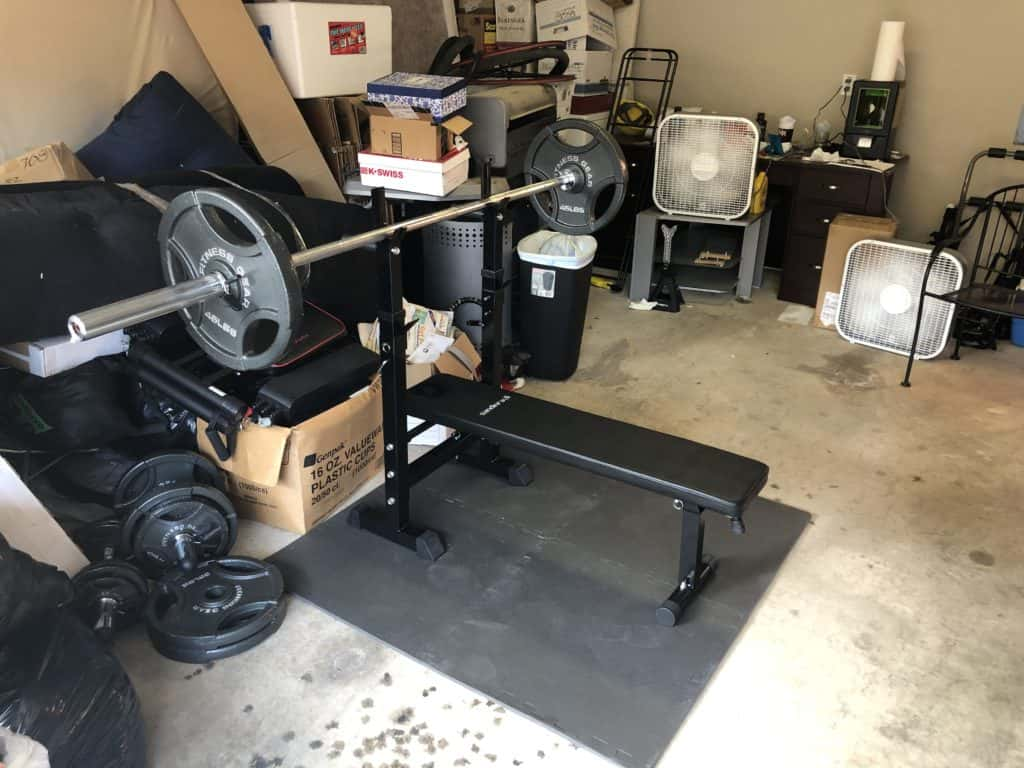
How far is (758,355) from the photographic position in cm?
377

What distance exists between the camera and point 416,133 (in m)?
2.99

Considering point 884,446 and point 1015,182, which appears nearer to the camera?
point 884,446

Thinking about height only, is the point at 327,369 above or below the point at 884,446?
above

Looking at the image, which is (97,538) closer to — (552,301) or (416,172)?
(416,172)

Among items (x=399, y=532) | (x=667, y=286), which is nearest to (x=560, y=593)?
(x=399, y=532)

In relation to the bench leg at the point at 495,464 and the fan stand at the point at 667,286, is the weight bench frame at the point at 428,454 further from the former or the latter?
the fan stand at the point at 667,286

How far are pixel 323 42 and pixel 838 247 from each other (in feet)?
8.37

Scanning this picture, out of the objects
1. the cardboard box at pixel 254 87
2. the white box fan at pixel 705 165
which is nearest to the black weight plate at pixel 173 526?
the cardboard box at pixel 254 87

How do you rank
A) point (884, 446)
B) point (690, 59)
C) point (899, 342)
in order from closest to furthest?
point (884, 446)
point (899, 342)
point (690, 59)

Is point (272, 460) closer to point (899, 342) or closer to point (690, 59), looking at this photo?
point (899, 342)

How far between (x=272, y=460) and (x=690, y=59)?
3.83m

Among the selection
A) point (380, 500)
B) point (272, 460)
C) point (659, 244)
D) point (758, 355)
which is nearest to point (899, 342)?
point (758, 355)

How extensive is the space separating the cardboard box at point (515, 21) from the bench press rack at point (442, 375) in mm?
2448

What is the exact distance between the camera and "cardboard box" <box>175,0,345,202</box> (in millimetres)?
3115
